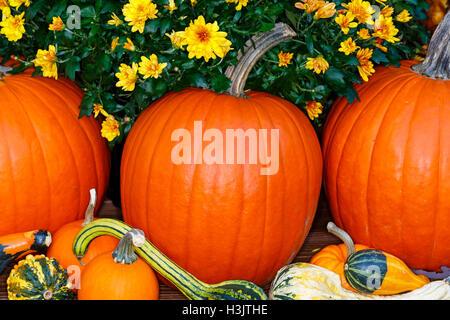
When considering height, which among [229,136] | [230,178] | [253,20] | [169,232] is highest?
[253,20]

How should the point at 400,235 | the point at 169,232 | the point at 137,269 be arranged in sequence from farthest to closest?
1. the point at 400,235
2. the point at 169,232
3. the point at 137,269

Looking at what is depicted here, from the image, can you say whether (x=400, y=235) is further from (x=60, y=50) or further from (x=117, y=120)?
(x=60, y=50)

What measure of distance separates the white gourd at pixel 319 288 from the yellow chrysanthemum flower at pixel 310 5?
80cm

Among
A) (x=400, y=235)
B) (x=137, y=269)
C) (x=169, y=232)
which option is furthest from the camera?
(x=400, y=235)

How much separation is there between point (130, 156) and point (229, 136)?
0.36 metres

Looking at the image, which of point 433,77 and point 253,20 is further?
point 433,77

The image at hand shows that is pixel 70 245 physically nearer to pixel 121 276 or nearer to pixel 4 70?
pixel 121 276

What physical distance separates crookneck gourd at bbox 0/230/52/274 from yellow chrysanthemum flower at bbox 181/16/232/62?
0.76m

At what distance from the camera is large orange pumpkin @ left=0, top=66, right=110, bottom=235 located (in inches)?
69.6

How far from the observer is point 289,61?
1.84 metres

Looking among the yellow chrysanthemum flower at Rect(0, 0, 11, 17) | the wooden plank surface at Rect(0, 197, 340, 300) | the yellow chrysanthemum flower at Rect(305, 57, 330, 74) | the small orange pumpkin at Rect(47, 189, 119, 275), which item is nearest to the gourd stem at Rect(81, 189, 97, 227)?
the small orange pumpkin at Rect(47, 189, 119, 275)

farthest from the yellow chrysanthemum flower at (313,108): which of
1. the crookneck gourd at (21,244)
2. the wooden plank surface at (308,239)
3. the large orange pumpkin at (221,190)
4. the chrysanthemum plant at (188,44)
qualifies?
the crookneck gourd at (21,244)

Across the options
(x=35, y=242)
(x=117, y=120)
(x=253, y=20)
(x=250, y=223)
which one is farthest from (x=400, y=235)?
(x=35, y=242)

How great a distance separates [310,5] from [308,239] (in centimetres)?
88
